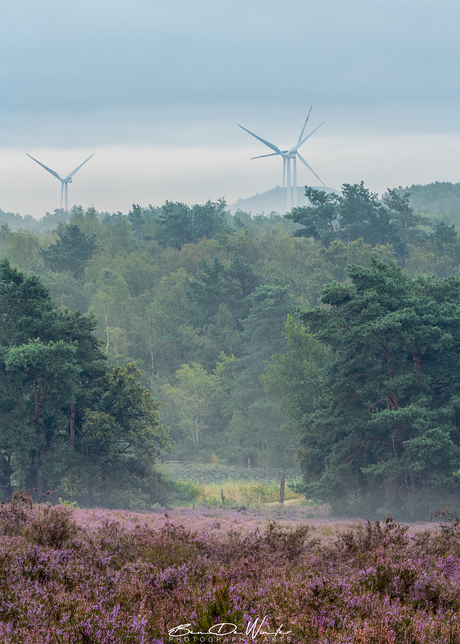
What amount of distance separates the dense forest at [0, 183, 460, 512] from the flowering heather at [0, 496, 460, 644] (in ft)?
81.9

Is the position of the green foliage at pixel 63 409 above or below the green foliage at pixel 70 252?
below

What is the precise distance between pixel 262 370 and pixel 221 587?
67.2m

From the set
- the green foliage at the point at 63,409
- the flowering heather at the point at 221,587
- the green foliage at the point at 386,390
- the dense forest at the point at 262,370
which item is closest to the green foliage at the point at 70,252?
the dense forest at the point at 262,370

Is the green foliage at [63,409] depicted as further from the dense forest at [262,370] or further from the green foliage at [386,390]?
the green foliage at [386,390]

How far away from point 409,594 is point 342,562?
182cm

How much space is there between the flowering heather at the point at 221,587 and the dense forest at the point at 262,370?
81.9 feet

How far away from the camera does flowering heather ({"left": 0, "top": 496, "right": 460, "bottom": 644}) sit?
17.3 feet

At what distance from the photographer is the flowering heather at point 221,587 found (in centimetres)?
527

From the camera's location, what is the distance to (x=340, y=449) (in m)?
37.6

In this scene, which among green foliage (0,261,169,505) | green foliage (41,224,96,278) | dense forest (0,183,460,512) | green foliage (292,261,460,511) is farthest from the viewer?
green foliage (41,224,96,278)

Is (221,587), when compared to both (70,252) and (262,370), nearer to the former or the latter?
(262,370)

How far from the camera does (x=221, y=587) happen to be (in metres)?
6.11

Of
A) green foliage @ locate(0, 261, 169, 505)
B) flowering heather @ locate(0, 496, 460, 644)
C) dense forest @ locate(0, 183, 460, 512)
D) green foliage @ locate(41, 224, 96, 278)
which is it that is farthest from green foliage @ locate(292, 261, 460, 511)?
green foliage @ locate(41, 224, 96, 278)

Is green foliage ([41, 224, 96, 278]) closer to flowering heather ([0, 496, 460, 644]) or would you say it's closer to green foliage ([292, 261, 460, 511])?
green foliage ([292, 261, 460, 511])
